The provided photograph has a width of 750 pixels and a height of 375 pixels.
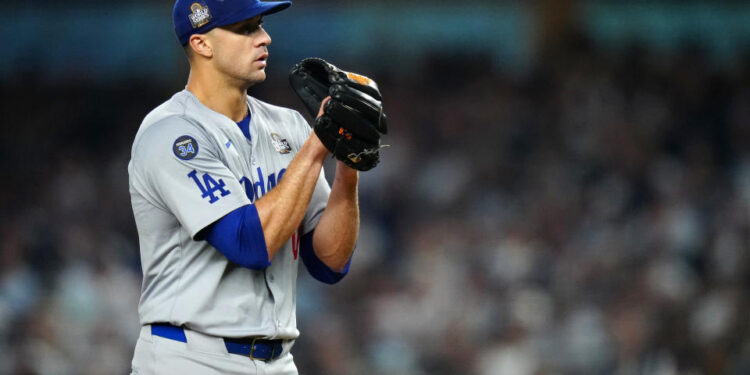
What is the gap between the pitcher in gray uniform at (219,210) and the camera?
2.36m

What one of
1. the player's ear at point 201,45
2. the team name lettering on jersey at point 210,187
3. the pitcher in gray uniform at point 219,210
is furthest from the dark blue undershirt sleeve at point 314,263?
the player's ear at point 201,45

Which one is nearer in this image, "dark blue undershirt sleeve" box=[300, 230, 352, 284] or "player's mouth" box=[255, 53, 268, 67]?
"player's mouth" box=[255, 53, 268, 67]

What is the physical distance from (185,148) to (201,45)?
1.04ft

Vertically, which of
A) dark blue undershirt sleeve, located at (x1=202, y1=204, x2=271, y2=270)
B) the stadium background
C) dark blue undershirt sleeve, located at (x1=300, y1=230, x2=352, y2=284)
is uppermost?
dark blue undershirt sleeve, located at (x1=202, y1=204, x2=271, y2=270)

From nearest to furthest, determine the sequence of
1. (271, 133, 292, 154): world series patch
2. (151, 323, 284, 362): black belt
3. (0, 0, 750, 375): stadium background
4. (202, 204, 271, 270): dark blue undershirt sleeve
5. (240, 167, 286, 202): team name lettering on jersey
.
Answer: (202, 204, 271, 270): dark blue undershirt sleeve
(151, 323, 284, 362): black belt
(240, 167, 286, 202): team name lettering on jersey
(271, 133, 292, 154): world series patch
(0, 0, 750, 375): stadium background

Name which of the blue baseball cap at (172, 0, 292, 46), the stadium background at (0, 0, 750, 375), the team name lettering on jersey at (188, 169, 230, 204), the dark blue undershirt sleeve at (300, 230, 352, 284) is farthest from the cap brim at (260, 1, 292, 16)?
the stadium background at (0, 0, 750, 375)

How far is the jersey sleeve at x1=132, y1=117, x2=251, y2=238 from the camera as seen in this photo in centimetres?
236

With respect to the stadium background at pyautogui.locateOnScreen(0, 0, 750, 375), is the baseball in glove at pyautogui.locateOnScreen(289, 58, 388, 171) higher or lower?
higher

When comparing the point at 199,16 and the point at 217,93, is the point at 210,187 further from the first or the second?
the point at 199,16

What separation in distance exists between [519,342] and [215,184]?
152 inches

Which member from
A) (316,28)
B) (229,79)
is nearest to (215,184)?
(229,79)

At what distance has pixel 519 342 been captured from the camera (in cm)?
589

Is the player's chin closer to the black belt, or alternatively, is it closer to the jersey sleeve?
the jersey sleeve

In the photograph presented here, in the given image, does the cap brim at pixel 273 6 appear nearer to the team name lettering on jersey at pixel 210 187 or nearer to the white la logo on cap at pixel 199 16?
the white la logo on cap at pixel 199 16
